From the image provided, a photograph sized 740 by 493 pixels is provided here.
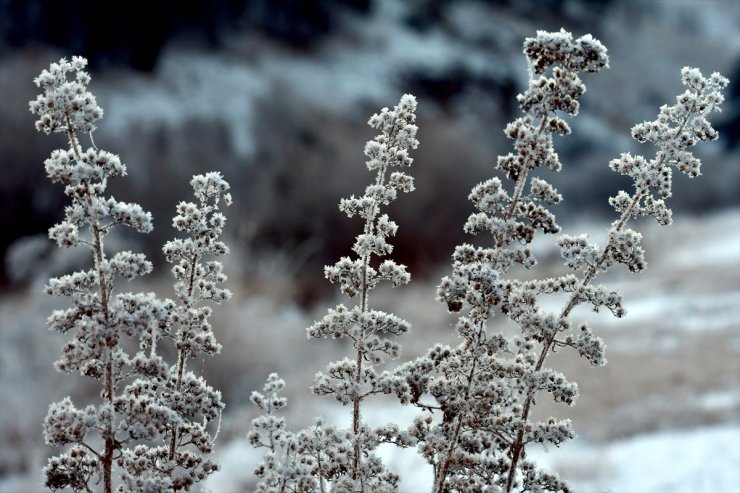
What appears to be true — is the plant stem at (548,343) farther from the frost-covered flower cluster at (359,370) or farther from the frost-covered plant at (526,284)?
the frost-covered flower cluster at (359,370)

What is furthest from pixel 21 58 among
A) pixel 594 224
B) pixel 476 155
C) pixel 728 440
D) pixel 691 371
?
pixel 728 440

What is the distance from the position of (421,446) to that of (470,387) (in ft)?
0.65

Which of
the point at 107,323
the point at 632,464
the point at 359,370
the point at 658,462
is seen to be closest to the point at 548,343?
the point at 359,370

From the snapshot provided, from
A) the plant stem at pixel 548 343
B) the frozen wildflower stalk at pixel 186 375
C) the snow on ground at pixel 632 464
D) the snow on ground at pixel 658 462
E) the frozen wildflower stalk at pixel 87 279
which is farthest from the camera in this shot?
the snow on ground at pixel 632 464

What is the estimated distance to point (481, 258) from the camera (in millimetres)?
1933

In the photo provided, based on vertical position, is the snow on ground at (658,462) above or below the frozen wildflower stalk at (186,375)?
above

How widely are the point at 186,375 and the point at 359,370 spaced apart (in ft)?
1.54

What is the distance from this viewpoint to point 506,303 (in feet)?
6.05

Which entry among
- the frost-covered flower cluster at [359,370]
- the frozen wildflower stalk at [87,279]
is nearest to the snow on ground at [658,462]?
the frost-covered flower cluster at [359,370]

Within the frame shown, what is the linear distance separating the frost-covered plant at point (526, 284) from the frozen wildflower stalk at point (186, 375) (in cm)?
53

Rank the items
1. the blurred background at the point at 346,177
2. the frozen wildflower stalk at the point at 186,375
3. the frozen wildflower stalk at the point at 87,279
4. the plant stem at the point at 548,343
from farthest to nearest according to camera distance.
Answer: the blurred background at the point at 346,177 < the plant stem at the point at 548,343 < the frozen wildflower stalk at the point at 186,375 < the frozen wildflower stalk at the point at 87,279

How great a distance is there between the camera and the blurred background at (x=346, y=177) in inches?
340

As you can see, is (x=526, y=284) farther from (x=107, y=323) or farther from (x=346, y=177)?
(x=346, y=177)

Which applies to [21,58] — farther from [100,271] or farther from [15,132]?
[100,271]
